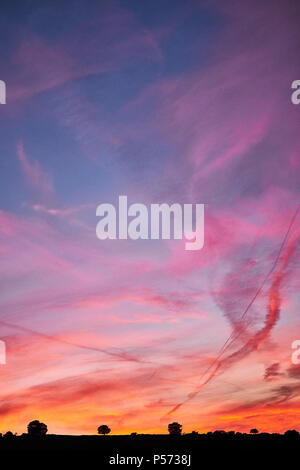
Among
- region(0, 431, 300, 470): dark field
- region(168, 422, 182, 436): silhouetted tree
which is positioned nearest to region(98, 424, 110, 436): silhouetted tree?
region(168, 422, 182, 436): silhouetted tree

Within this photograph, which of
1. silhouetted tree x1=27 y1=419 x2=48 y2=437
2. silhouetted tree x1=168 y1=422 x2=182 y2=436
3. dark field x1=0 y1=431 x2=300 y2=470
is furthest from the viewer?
silhouetted tree x1=168 y1=422 x2=182 y2=436

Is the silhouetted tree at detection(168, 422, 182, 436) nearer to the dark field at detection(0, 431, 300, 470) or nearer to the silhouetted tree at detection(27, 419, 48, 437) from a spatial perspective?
the silhouetted tree at detection(27, 419, 48, 437)

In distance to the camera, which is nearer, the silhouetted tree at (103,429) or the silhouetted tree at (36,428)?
the silhouetted tree at (36,428)
